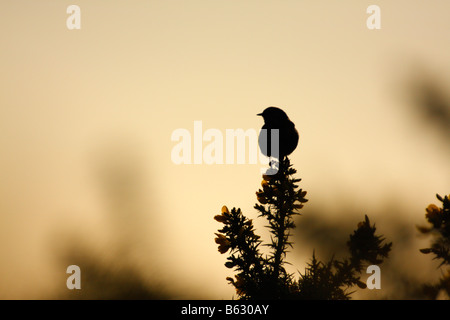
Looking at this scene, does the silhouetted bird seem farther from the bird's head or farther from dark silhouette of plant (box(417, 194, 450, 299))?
dark silhouette of plant (box(417, 194, 450, 299))

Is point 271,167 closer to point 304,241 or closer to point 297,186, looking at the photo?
point 297,186

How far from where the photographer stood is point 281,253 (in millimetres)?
3957

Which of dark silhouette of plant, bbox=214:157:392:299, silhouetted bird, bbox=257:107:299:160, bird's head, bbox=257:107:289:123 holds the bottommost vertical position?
dark silhouette of plant, bbox=214:157:392:299

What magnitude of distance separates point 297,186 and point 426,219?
46.3 inches

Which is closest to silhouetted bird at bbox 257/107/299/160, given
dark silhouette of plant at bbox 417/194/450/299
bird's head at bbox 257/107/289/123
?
bird's head at bbox 257/107/289/123

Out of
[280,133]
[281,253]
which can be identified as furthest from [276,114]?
[281,253]

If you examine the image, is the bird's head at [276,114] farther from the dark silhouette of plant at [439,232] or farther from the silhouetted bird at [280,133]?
the dark silhouette of plant at [439,232]

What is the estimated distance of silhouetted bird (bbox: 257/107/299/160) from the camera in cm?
414

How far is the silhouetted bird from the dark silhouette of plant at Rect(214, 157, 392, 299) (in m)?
0.13

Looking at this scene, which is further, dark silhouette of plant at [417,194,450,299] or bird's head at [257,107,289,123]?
bird's head at [257,107,289,123]

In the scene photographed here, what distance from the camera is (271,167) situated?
431 centimetres

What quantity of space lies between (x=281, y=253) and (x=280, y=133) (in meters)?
0.99

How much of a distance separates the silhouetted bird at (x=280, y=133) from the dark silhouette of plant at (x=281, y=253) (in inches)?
5.0

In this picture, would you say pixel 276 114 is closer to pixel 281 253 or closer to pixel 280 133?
pixel 280 133
